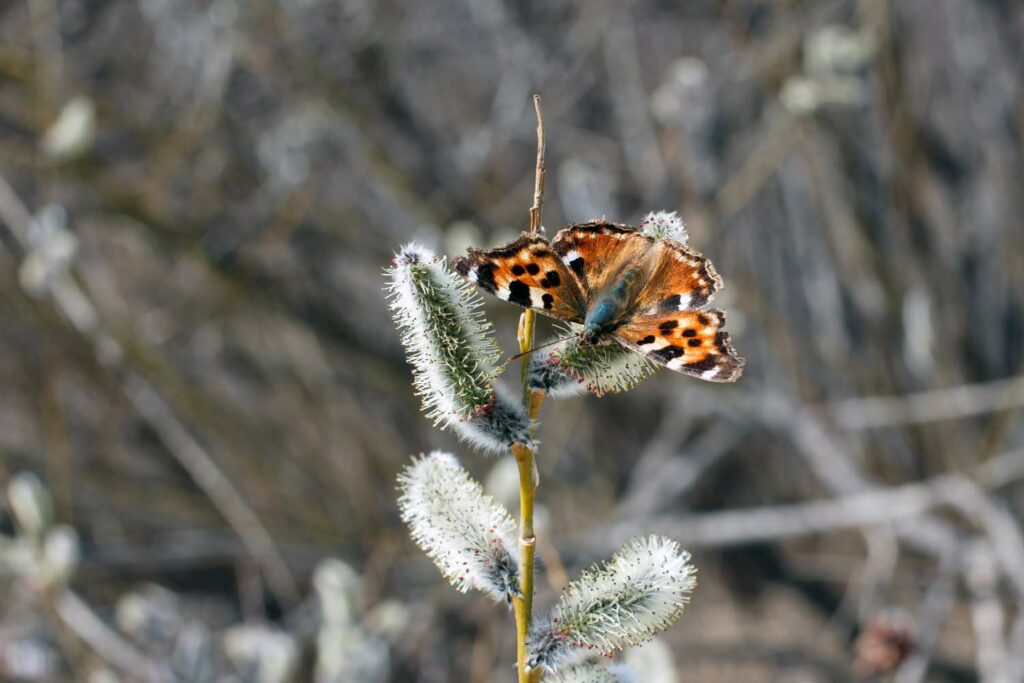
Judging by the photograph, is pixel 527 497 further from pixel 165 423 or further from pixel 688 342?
pixel 165 423

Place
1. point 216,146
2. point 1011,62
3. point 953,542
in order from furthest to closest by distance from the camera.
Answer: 1. point 216,146
2. point 953,542
3. point 1011,62

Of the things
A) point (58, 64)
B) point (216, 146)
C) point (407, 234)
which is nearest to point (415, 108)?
point (407, 234)

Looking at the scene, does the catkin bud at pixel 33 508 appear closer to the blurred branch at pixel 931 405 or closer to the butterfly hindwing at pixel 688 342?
the butterfly hindwing at pixel 688 342

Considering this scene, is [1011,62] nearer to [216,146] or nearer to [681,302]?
[681,302]

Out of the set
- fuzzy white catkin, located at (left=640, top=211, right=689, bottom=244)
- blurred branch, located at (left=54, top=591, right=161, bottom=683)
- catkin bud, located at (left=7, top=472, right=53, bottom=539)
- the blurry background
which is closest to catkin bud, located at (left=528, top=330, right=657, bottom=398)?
fuzzy white catkin, located at (left=640, top=211, right=689, bottom=244)

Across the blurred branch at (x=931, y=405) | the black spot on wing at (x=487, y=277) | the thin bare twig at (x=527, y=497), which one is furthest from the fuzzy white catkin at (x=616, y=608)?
the blurred branch at (x=931, y=405)

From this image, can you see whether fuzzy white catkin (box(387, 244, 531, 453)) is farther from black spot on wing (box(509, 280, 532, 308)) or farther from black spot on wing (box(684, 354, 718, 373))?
black spot on wing (box(684, 354, 718, 373))

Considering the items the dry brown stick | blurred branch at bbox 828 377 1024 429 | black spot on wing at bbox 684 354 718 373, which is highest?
blurred branch at bbox 828 377 1024 429
